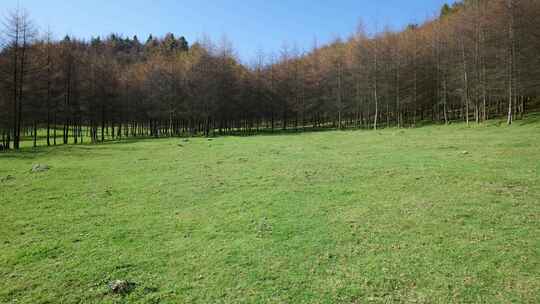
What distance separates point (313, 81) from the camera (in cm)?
6362

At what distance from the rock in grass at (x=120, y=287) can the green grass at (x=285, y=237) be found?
0.52ft

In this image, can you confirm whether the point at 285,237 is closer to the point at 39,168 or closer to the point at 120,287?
the point at 120,287

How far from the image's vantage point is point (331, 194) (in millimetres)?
10688

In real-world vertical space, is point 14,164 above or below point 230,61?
below

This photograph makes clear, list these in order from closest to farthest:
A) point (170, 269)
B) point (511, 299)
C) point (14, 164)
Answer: point (511, 299) → point (170, 269) → point (14, 164)

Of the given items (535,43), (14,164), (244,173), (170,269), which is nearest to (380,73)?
(535,43)

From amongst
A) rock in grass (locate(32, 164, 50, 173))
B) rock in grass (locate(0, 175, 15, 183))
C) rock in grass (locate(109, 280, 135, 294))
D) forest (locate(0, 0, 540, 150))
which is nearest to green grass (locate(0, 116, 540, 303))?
rock in grass (locate(109, 280, 135, 294))

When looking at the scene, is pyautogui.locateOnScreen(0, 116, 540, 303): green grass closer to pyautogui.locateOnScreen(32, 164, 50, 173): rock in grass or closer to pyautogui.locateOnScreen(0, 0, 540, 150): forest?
pyautogui.locateOnScreen(32, 164, 50, 173): rock in grass

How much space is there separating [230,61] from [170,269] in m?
60.3

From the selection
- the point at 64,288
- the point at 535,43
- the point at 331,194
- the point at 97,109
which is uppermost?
the point at 535,43

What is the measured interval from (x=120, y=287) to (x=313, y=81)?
61.7 m

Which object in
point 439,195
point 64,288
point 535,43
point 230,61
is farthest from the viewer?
point 230,61

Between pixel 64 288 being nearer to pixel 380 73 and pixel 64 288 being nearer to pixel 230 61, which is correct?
pixel 380 73

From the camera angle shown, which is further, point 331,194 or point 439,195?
point 331,194
